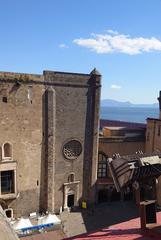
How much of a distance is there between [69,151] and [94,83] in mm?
8198

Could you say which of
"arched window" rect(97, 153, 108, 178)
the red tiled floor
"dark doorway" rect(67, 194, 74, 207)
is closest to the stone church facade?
"dark doorway" rect(67, 194, 74, 207)

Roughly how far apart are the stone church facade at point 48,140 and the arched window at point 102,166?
2576mm

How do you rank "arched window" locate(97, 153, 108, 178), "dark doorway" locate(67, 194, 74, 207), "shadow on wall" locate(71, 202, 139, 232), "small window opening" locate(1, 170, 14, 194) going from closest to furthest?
1. "small window opening" locate(1, 170, 14, 194)
2. "shadow on wall" locate(71, 202, 139, 232)
3. "dark doorway" locate(67, 194, 74, 207)
4. "arched window" locate(97, 153, 108, 178)

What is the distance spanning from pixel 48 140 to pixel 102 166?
9.21m

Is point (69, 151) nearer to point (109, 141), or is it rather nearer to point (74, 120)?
point (74, 120)

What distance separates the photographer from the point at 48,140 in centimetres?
3222

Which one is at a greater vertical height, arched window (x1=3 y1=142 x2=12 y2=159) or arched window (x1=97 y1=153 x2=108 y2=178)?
arched window (x1=3 y1=142 x2=12 y2=159)

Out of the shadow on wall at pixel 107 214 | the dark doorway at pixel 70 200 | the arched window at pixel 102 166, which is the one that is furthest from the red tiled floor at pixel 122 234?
the arched window at pixel 102 166

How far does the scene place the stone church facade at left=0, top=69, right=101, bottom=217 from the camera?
30.3m

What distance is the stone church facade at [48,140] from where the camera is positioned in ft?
99.4

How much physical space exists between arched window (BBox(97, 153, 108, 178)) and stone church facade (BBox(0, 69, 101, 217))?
2576 millimetres

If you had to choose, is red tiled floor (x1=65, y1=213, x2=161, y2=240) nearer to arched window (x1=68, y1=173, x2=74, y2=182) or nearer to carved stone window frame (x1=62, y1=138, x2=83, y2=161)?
carved stone window frame (x1=62, y1=138, x2=83, y2=161)

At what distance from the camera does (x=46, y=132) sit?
1262 inches

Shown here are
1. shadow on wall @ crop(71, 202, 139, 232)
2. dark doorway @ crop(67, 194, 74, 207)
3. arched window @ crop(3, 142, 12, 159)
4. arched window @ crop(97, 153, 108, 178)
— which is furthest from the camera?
arched window @ crop(97, 153, 108, 178)
